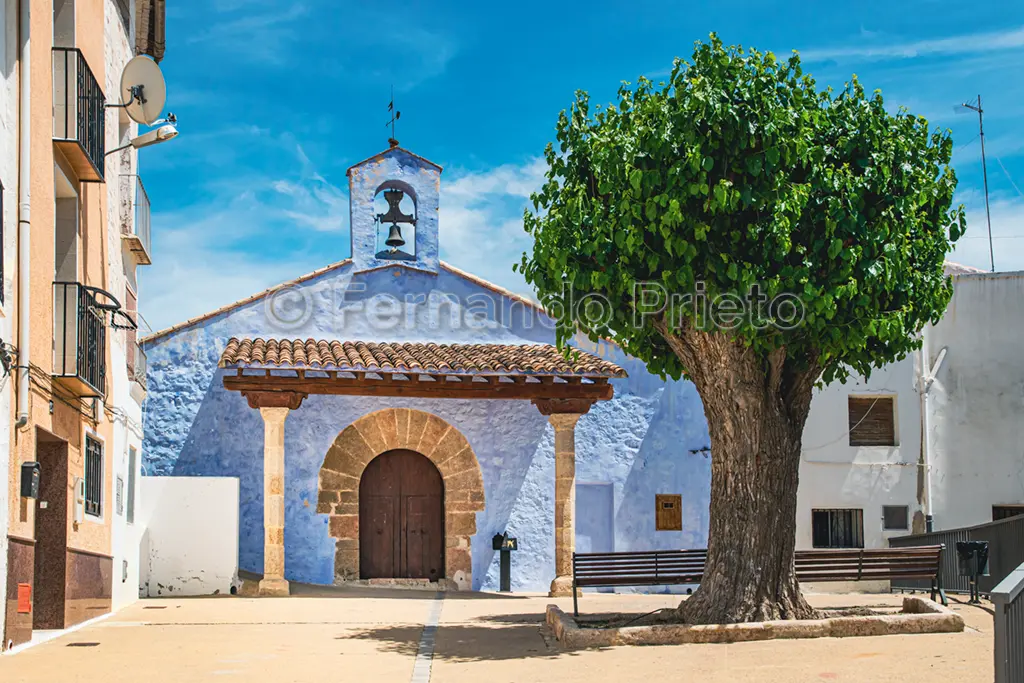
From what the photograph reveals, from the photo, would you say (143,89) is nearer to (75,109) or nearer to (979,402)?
(75,109)

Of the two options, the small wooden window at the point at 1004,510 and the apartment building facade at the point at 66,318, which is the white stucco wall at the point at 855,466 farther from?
the apartment building facade at the point at 66,318

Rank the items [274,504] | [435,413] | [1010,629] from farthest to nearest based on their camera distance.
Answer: [435,413] → [274,504] → [1010,629]

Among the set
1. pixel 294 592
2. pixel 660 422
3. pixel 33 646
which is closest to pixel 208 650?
pixel 33 646

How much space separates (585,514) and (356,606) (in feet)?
17.7

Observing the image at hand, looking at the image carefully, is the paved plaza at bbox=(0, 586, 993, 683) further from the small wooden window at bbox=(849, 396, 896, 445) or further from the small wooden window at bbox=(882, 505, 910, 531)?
the small wooden window at bbox=(849, 396, 896, 445)

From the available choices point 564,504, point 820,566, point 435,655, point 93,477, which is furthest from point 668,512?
point 435,655

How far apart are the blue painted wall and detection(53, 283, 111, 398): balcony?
6283 millimetres

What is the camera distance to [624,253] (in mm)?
10109

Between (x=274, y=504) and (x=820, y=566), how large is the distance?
7969mm

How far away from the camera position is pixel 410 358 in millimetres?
17594

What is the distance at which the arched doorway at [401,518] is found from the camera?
1834 centimetres

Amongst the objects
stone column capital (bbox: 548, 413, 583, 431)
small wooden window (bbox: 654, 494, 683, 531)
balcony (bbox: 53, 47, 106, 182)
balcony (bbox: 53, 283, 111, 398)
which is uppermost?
balcony (bbox: 53, 47, 106, 182)

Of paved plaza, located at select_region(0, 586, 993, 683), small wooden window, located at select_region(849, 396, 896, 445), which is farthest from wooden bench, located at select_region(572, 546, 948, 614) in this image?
small wooden window, located at select_region(849, 396, 896, 445)

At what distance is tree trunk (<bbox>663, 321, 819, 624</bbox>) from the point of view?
1009 cm
